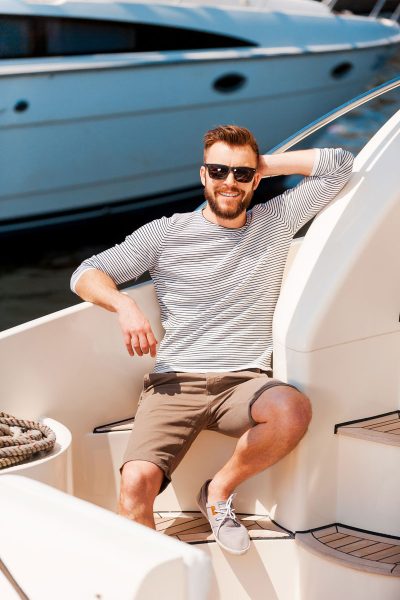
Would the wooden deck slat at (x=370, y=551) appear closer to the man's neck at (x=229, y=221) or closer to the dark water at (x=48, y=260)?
the man's neck at (x=229, y=221)

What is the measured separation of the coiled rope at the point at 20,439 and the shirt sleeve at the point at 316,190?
89 centimetres

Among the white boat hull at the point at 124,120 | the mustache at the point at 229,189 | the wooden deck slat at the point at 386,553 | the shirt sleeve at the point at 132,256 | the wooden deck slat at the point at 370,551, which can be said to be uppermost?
the white boat hull at the point at 124,120

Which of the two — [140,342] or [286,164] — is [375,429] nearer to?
[140,342]

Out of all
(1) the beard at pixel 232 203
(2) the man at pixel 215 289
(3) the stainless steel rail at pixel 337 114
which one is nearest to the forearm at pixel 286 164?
(2) the man at pixel 215 289

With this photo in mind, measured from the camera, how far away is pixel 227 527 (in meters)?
2.39

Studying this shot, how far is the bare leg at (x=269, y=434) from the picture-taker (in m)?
2.36

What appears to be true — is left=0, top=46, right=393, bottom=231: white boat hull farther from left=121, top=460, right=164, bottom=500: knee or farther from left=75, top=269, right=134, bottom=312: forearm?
left=121, top=460, right=164, bottom=500: knee

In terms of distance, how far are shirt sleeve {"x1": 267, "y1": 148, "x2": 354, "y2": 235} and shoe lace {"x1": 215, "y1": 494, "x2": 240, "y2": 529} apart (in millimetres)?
785

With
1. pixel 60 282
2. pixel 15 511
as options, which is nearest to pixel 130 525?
pixel 15 511

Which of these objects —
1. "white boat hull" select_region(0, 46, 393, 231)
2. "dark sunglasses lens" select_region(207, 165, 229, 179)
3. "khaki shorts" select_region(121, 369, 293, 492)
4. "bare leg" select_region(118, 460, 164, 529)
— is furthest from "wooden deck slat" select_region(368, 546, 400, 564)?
"white boat hull" select_region(0, 46, 393, 231)

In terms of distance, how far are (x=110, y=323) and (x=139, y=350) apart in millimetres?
355

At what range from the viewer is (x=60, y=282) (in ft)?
22.7

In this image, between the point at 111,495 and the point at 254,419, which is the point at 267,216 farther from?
the point at 111,495

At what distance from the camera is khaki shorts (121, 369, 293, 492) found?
2.45m
